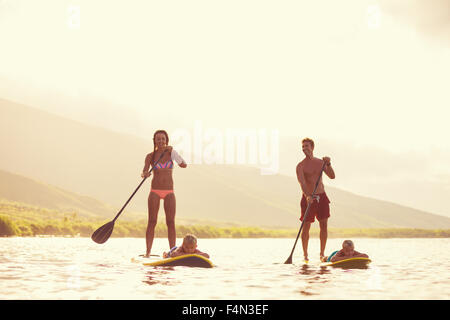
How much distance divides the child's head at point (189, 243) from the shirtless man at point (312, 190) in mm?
2849

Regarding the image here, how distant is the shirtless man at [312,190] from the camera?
1417cm

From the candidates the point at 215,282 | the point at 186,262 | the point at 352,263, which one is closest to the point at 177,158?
the point at 186,262

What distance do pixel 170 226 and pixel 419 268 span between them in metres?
5.50

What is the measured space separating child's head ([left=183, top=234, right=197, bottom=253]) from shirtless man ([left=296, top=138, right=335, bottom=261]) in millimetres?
2849

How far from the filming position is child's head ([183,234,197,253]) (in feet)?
41.0

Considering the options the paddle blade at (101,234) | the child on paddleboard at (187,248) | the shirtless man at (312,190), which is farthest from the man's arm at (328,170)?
the paddle blade at (101,234)

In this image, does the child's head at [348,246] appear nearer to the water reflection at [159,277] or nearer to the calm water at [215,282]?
the calm water at [215,282]

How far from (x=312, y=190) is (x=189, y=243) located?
139 inches

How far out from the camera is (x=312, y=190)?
14617mm

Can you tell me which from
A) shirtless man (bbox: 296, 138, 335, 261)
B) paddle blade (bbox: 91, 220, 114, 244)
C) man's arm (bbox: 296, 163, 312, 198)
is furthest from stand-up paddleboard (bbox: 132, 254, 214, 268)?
man's arm (bbox: 296, 163, 312, 198)

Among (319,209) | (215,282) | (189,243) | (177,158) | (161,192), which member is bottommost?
(215,282)

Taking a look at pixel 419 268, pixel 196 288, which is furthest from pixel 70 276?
pixel 419 268

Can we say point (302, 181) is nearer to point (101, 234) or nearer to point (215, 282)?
point (101, 234)
